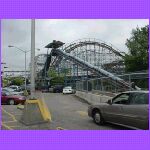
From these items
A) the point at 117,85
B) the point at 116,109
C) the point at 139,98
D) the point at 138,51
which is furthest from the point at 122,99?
the point at 138,51

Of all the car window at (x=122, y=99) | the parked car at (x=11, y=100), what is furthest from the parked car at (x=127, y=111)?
the parked car at (x=11, y=100)

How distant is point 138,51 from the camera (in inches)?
2228

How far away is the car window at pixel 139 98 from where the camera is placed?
37.9 feet

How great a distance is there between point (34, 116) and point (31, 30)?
3.82 metres

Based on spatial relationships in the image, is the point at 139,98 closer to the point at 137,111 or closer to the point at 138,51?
the point at 137,111

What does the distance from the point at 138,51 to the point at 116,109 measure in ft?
148

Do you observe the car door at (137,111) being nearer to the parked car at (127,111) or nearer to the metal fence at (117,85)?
the parked car at (127,111)

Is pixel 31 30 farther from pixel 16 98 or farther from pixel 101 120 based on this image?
pixel 16 98

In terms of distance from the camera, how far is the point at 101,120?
1366 centimetres

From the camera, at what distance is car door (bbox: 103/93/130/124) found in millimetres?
12541

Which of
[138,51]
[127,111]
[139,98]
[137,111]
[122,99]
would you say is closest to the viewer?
[137,111]

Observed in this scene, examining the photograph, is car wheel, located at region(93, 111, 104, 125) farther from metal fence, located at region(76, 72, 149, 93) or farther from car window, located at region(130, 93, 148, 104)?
metal fence, located at region(76, 72, 149, 93)

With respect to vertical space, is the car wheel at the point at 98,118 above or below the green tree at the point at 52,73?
below

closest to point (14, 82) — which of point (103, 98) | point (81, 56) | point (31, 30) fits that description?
point (81, 56)
